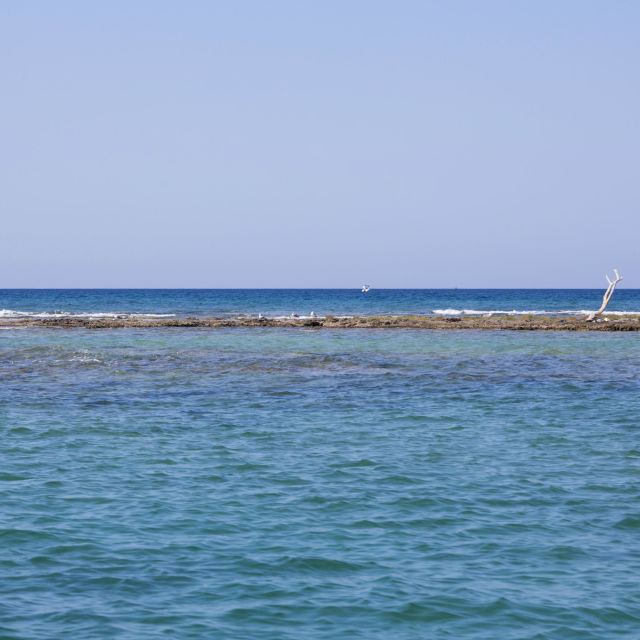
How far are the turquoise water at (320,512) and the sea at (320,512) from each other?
40 mm

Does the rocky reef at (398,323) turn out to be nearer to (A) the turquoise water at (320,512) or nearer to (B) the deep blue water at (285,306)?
(B) the deep blue water at (285,306)

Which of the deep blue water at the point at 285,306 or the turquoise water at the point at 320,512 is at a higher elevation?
the deep blue water at the point at 285,306

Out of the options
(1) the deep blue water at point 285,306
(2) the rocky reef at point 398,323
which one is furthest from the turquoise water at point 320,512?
(1) the deep blue water at point 285,306

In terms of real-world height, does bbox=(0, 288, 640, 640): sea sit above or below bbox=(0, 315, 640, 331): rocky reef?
below

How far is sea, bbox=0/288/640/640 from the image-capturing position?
28.2ft

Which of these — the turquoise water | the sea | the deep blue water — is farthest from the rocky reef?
the sea

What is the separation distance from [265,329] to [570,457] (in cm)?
4028

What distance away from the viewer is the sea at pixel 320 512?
28.2 ft

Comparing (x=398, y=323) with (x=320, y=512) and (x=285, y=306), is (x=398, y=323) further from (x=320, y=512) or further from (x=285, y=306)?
(x=285, y=306)

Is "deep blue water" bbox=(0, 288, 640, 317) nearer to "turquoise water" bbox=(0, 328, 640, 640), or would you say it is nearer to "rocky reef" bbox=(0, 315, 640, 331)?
"rocky reef" bbox=(0, 315, 640, 331)

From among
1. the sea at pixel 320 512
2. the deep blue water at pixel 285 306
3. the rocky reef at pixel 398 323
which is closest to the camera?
the sea at pixel 320 512

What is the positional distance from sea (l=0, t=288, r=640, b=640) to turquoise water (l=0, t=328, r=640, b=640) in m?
0.04

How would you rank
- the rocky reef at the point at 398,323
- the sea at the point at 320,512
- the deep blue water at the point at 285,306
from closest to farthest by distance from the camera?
the sea at the point at 320,512 < the rocky reef at the point at 398,323 < the deep blue water at the point at 285,306

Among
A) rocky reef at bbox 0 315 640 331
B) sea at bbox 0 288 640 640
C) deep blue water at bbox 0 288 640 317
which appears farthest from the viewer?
deep blue water at bbox 0 288 640 317
